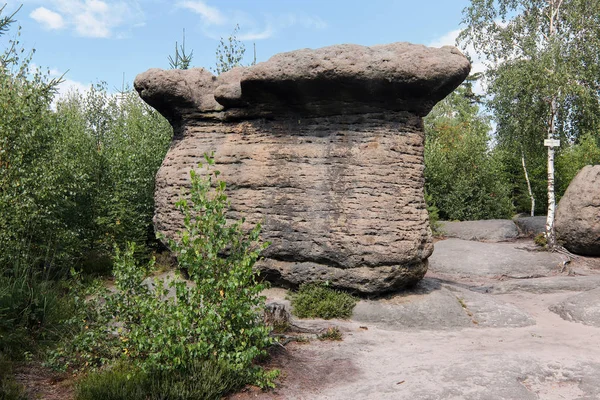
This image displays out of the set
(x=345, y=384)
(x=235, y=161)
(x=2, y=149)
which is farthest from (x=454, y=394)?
(x=2, y=149)

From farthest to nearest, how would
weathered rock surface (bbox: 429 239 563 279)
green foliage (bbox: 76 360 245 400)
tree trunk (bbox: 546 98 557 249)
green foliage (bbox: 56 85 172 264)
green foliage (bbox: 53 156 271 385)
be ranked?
tree trunk (bbox: 546 98 557 249) < weathered rock surface (bbox: 429 239 563 279) < green foliage (bbox: 56 85 172 264) < green foliage (bbox: 53 156 271 385) < green foliage (bbox: 76 360 245 400)

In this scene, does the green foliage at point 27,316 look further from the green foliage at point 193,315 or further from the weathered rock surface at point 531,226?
the weathered rock surface at point 531,226

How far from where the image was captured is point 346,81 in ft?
32.0

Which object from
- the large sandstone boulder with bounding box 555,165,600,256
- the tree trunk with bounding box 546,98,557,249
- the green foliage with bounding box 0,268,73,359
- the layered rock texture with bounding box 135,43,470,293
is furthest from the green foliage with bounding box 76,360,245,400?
the large sandstone boulder with bounding box 555,165,600,256

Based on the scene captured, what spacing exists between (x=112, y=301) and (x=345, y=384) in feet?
10.5

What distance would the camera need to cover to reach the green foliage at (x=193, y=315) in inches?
237

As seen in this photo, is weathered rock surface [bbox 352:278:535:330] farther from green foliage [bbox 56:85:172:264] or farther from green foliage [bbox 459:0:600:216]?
green foliage [bbox 459:0:600:216]

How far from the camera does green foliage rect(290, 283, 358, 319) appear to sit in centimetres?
943

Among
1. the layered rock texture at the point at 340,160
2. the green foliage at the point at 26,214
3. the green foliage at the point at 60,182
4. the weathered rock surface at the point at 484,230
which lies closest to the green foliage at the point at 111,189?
the green foliage at the point at 60,182

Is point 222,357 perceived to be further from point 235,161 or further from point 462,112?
point 462,112

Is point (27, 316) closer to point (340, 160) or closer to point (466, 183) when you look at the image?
point (340, 160)

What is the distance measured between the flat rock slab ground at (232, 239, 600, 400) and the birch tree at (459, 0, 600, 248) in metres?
7.38

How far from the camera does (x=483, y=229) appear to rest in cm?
2030

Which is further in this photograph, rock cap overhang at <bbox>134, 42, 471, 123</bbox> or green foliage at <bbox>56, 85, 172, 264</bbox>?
green foliage at <bbox>56, 85, 172, 264</bbox>
